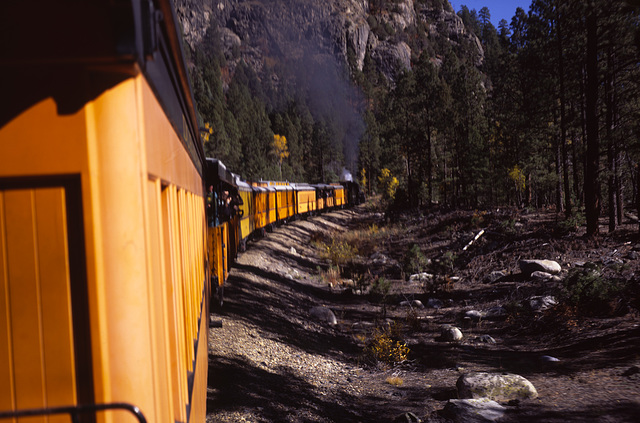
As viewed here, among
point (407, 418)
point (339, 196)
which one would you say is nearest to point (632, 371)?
point (407, 418)

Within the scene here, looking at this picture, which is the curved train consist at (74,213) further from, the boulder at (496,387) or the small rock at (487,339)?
the small rock at (487,339)

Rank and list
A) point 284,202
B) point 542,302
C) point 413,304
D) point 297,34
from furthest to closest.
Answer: point 297,34 < point 284,202 < point 413,304 < point 542,302

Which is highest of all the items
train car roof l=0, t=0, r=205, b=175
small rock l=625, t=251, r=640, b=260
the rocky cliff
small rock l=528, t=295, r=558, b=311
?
the rocky cliff

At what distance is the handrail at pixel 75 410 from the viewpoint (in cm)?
121

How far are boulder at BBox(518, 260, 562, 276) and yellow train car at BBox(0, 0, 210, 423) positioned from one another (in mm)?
13064

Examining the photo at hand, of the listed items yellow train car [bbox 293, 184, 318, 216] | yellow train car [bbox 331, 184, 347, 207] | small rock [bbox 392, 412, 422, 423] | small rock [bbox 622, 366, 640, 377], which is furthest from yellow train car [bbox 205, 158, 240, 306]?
yellow train car [bbox 331, 184, 347, 207]

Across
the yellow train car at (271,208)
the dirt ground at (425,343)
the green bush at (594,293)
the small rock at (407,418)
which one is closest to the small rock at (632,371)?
the dirt ground at (425,343)

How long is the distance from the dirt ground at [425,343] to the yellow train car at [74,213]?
4.88 metres

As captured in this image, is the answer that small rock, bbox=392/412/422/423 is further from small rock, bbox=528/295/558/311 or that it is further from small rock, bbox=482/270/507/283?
small rock, bbox=482/270/507/283

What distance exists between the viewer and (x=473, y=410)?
5.95 m

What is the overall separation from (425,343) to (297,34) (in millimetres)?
149319

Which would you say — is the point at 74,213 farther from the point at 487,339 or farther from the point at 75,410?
the point at 487,339

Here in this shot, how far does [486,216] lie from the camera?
23.2 meters

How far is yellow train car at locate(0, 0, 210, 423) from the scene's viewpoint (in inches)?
47.8
